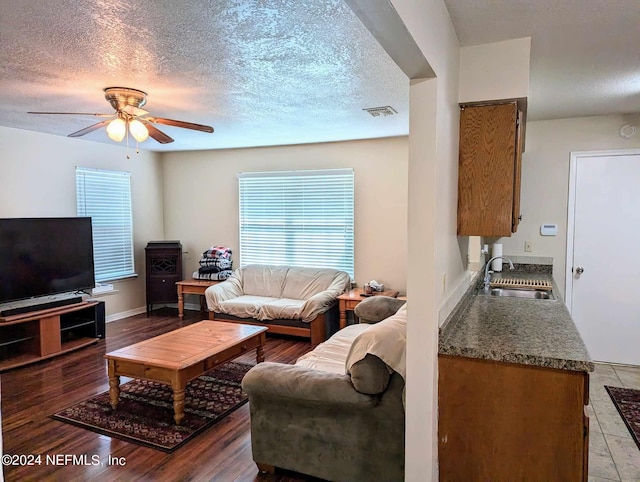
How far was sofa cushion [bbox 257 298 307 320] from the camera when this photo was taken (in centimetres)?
497

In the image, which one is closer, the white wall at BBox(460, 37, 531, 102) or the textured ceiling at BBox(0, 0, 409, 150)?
the textured ceiling at BBox(0, 0, 409, 150)

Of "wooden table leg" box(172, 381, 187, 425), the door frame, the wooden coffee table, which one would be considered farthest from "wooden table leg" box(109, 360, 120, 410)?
the door frame

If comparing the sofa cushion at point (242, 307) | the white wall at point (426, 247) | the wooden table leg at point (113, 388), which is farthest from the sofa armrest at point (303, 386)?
the sofa cushion at point (242, 307)

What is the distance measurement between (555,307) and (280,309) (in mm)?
2991

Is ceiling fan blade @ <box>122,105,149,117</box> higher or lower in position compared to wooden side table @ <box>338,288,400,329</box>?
higher

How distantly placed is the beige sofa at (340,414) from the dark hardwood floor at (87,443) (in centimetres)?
22

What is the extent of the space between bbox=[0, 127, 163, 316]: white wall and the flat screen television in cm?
43

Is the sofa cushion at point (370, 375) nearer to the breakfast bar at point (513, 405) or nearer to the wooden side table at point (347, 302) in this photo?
the breakfast bar at point (513, 405)

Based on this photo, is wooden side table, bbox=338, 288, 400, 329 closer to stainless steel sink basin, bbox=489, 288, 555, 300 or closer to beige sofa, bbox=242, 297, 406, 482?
stainless steel sink basin, bbox=489, 288, 555, 300

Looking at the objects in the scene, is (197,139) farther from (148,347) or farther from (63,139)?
(148,347)

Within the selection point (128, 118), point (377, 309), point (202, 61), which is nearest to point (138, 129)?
point (128, 118)

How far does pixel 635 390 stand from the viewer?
356 centimetres

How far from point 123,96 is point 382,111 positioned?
6.89 feet

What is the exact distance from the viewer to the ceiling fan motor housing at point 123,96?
125 inches
